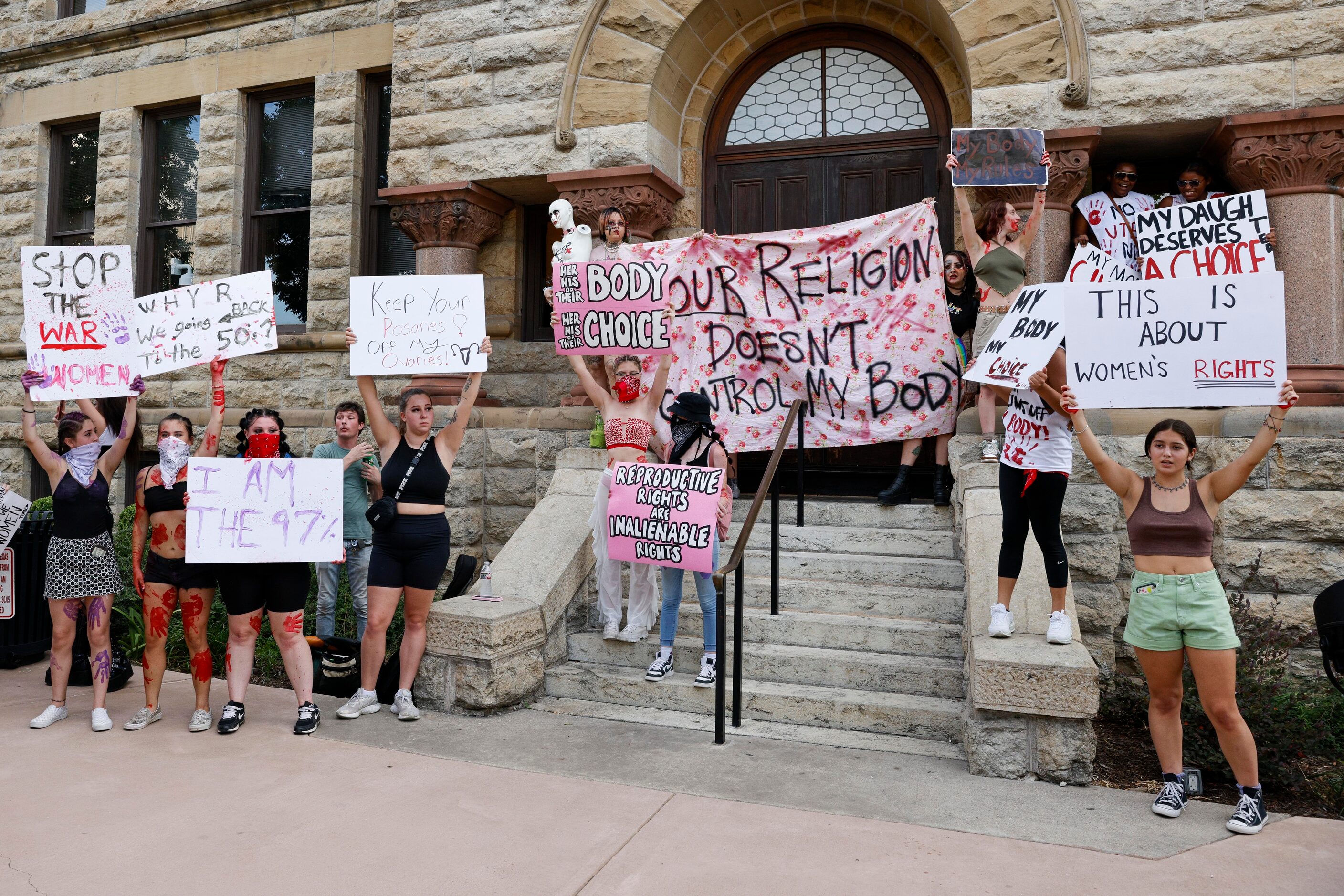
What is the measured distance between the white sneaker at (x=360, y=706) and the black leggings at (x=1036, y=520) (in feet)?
12.4

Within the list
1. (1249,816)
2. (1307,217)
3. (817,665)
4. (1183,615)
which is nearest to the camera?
(1249,816)

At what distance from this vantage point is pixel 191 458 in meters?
5.12

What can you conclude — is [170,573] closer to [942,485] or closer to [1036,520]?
[1036,520]

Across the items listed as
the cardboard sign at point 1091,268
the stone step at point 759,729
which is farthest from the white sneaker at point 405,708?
the cardboard sign at point 1091,268

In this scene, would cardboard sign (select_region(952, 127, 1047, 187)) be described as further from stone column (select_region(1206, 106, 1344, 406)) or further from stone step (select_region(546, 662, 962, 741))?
stone step (select_region(546, 662, 962, 741))

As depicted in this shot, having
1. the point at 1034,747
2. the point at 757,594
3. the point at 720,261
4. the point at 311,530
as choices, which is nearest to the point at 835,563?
the point at 757,594

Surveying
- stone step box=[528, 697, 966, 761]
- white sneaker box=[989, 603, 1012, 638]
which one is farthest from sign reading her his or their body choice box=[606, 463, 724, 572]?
white sneaker box=[989, 603, 1012, 638]

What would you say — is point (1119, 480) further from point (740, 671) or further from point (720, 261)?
point (720, 261)

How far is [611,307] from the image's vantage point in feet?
21.8

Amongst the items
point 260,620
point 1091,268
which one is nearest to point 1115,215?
point 1091,268

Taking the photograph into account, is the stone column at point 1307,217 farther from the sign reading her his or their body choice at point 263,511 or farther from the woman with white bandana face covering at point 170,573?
the woman with white bandana face covering at point 170,573

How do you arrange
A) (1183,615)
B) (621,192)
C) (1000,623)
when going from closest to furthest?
(1183,615) → (1000,623) → (621,192)

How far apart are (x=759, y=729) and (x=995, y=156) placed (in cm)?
404

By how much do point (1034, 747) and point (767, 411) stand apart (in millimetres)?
3800
